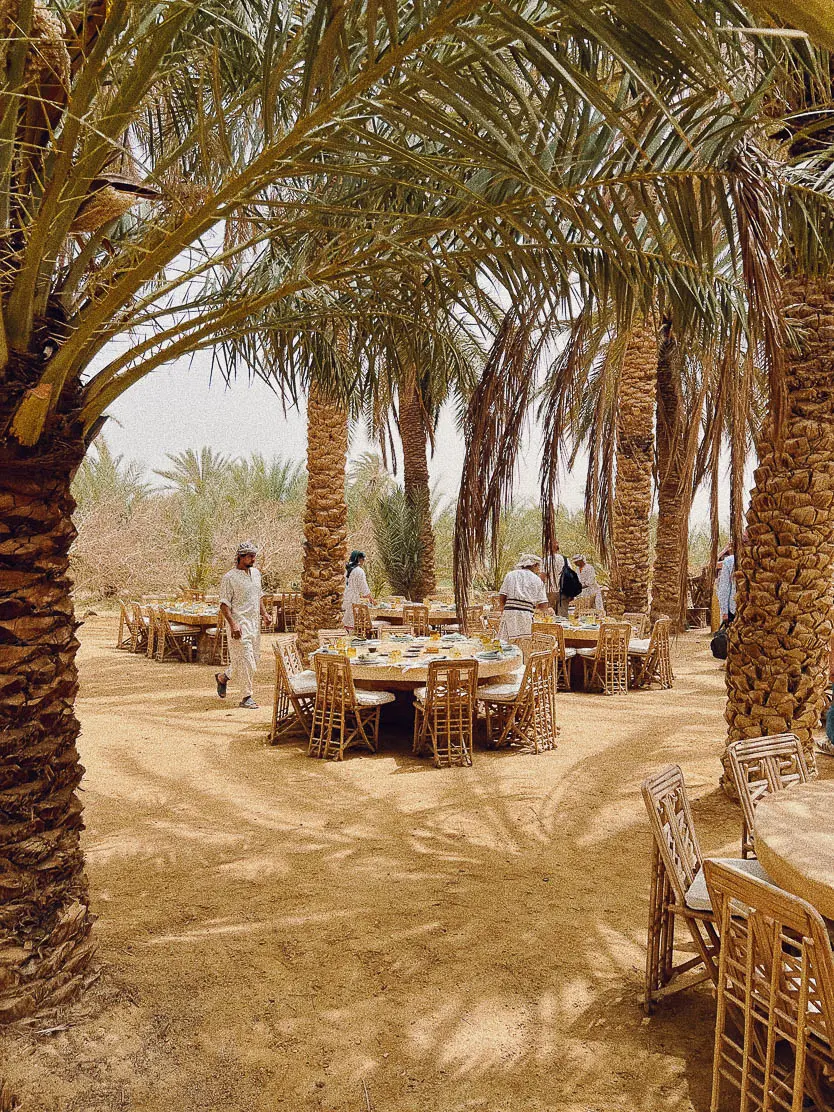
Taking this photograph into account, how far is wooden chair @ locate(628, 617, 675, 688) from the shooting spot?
1123 centimetres

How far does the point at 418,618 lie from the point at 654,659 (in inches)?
143

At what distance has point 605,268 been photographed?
357 centimetres

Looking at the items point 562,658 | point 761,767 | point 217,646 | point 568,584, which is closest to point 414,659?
point 562,658

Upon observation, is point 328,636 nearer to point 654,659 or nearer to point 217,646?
point 654,659

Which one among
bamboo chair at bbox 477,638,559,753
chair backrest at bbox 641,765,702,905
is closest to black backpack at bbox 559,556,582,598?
bamboo chair at bbox 477,638,559,753

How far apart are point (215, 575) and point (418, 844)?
1727cm

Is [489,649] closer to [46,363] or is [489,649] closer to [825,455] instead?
[825,455]

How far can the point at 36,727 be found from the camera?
3.20m

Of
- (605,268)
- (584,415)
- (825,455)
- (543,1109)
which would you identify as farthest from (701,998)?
(584,415)

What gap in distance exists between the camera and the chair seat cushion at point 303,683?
795cm

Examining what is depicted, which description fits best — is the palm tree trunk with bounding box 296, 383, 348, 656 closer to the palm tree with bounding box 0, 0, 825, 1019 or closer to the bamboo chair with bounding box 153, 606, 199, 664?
the bamboo chair with bounding box 153, 606, 199, 664

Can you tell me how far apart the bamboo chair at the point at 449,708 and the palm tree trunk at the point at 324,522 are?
4616 mm

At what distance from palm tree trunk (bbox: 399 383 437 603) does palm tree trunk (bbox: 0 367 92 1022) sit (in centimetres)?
1290

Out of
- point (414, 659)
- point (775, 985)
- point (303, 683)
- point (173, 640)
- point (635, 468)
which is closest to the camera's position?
point (775, 985)
